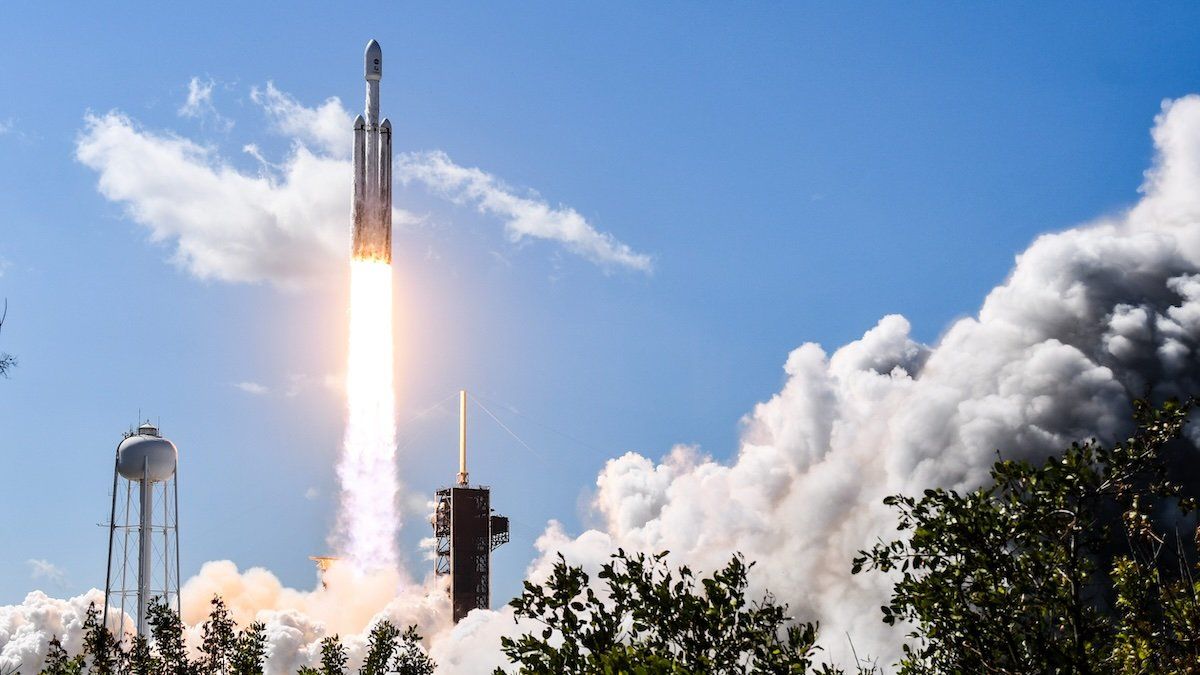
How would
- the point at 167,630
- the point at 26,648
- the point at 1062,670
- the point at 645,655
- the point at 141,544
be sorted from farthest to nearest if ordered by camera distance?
1. the point at 26,648
2. the point at 141,544
3. the point at 167,630
4. the point at 645,655
5. the point at 1062,670

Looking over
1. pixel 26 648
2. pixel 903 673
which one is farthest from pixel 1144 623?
pixel 26 648

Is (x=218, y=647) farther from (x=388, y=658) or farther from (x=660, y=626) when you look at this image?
(x=660, y=626)

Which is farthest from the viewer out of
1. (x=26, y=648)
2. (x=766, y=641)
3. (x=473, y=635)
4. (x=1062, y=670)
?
(x=26, y=648)

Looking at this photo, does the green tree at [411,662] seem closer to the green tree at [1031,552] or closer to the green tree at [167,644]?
the green tree at [167,644]

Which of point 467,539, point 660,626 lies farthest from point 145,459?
point 660,626

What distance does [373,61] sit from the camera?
88375 millimetres

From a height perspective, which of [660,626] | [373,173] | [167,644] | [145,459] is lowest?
[660,626]

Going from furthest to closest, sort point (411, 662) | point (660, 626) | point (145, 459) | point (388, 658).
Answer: point (145, 459), point (411, 662), point (388, 658), point (660, 626)

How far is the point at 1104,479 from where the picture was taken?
59.3ft

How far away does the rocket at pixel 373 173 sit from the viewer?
8725 centimetres

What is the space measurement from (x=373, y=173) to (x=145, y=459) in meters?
34.4

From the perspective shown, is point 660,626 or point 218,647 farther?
point 218,647

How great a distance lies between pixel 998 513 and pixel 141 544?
3770 inches

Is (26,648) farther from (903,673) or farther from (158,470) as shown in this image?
(903,673)
